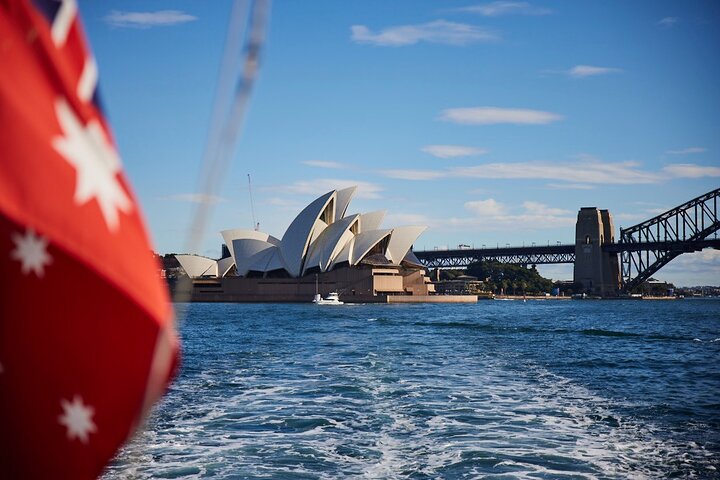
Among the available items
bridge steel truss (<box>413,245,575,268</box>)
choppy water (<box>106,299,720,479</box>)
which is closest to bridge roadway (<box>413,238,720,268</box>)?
bridge steel truss (<box>413,245,575,268</box>)

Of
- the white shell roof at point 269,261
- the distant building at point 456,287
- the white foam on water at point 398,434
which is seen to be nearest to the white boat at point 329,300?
the white shell roof at point 269,261

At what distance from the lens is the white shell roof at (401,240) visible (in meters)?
74.5

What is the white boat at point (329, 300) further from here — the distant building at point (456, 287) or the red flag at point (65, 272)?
the red flag at point (65, 272)

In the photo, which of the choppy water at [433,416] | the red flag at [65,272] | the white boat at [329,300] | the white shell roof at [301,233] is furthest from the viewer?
the white boat at [329,300]

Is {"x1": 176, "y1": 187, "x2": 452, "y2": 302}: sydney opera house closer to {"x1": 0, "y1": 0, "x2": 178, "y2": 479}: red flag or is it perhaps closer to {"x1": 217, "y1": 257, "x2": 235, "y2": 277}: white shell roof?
{"x1": 217, "y1": 257, "x2": 235, "y2": 277}: white shell roof

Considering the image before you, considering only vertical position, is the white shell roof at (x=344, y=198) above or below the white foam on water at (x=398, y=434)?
above

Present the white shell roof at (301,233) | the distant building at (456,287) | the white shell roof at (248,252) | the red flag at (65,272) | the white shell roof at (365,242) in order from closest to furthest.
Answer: the red flag at (65,272) < the white shell roof at (301,233) < the white shell roof at (365,242) < the white shell roof at (248,252) < the distant building at (456,287)

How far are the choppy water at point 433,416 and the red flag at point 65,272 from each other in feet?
22.3

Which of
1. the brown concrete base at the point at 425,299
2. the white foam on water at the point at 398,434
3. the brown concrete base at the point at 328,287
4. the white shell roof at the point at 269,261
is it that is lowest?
the white foam on water at the point at 398,434

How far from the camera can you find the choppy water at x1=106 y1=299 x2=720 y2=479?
8.59 m

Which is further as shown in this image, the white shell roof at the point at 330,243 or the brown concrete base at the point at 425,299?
the brown concrete base at the point at 425,299

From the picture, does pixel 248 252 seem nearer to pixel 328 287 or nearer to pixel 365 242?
pixel 328 287

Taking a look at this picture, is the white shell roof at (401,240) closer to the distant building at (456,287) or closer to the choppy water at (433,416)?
the distant building at (456,287)

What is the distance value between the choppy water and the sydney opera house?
46.6 meters
